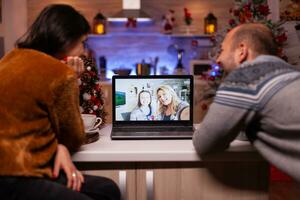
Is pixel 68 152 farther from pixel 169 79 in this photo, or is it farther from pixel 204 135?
pixel 169 79

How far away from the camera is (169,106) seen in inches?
68.7

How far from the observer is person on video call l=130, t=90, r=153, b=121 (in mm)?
1733

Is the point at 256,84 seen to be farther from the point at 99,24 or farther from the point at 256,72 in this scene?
the point at 99,24

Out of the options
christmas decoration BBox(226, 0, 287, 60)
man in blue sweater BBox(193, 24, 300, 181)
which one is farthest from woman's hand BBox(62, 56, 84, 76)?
christmas decoration BBox(226, 0, 287, 60)

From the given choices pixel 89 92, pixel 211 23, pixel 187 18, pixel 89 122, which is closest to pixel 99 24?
pixel 187 18

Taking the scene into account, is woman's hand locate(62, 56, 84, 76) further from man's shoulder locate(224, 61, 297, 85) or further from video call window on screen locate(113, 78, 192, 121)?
man's shoulder locate(224, 61, 297, 85)

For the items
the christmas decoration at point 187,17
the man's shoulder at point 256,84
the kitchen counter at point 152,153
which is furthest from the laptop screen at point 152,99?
the christmas decoration at point 187,17

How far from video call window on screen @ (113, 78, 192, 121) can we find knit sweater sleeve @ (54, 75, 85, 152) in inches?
15.3

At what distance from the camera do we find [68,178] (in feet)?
4.32

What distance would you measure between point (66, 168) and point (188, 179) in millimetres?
479

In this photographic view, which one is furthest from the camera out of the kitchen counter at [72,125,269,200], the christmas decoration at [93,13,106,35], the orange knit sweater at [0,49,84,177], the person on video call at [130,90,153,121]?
the christmas decoration at [93,13,106,35]

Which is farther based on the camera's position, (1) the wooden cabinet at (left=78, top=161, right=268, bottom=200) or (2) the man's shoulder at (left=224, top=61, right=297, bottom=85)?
(1) the wooden cabinet at (left=78, top=161, right=268, bottom=200)

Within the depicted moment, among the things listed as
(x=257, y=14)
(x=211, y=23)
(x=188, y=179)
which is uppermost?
(x=211, y=23)

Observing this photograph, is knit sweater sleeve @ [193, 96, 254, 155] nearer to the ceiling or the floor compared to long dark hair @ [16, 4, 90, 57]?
nearer to the floor
